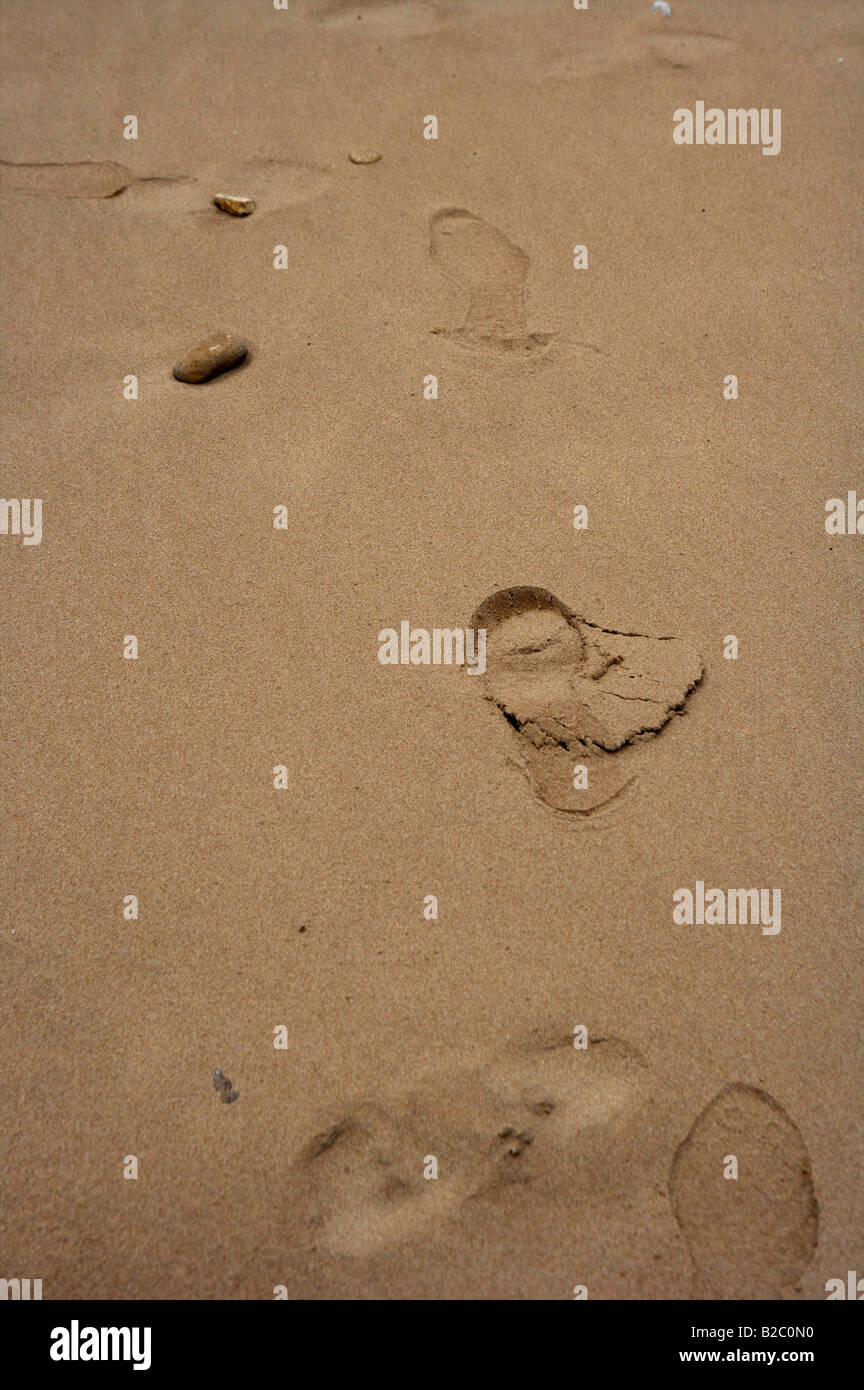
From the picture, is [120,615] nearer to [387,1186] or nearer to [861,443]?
[387,1186]

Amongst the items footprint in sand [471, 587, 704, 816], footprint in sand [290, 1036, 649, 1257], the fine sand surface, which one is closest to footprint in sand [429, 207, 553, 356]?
the fine sand surface

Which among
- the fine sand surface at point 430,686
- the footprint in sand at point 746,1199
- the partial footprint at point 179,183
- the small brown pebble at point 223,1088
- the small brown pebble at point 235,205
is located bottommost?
the footprint in sand at point 746,1199

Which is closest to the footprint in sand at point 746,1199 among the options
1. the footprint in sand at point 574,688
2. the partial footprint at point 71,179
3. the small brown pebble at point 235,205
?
the footprint in sand at point 574,688

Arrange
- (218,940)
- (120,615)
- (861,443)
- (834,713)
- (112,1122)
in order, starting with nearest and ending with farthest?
1. (112,1122)
2. (218,940)
3. (834,713)
4. (120,615)
5. (861,443)

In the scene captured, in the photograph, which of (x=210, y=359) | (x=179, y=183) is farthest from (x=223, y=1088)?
(x=179, y=183)

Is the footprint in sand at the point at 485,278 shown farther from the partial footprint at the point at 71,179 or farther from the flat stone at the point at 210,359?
the partial footprint at the point at 71,179

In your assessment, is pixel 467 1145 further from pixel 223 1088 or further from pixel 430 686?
pixel 430 686

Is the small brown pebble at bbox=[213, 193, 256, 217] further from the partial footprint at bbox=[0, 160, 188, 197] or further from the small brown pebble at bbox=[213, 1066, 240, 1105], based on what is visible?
the small brown pebble at bbox=[213, 1066, 240, 1105]
